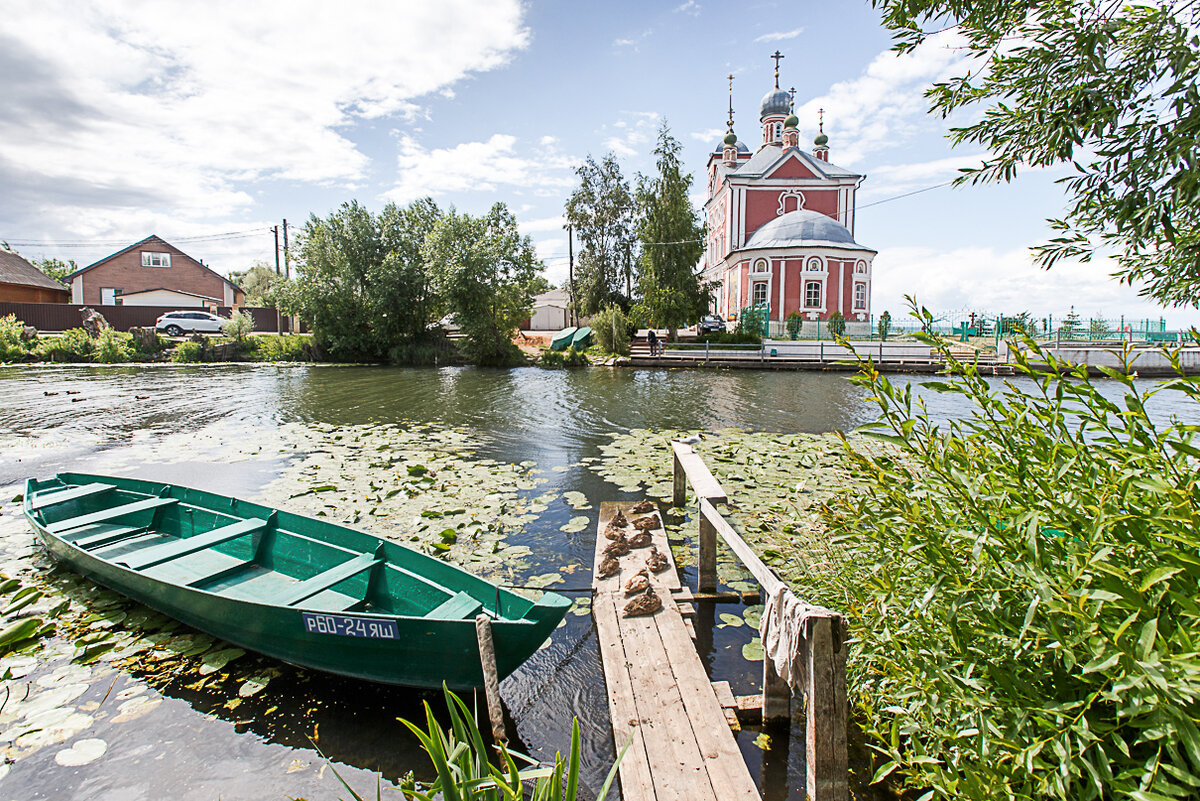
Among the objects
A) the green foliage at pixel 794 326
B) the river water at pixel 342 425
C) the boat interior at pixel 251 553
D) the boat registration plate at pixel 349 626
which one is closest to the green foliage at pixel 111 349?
the river water at pixel 342 425

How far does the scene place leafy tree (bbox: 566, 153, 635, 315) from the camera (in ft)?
145

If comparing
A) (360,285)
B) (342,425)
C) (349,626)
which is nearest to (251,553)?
(349,626)

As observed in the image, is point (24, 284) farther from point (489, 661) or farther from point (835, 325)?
point (489, 661)

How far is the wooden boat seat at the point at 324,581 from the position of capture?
16.8 feet

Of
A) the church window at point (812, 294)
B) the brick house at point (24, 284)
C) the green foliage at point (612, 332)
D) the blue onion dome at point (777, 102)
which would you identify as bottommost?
the green foliage at point (612, 332)

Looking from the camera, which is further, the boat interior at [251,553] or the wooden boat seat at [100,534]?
the wooden boat seat at [100,534]

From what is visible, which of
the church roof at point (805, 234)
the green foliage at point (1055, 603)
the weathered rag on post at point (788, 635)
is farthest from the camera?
the church roof at point (805, 234)

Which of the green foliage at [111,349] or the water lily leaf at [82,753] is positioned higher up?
the green foliage at [111,349]

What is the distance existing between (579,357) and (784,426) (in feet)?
60.8

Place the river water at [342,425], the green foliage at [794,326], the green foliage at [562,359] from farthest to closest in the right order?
the green foliage at [794,326], the green foliage at [562,359], the river water at [342,425]

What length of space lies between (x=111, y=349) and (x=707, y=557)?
3792cm

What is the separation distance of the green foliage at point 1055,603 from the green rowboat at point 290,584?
8.21 ft

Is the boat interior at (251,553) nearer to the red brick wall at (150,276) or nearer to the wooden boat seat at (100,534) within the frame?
the wooden boat seat at (100,534)

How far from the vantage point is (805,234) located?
38781 mm
